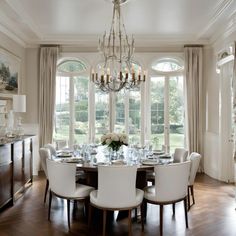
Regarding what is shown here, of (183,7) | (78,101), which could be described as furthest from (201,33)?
(78,101)

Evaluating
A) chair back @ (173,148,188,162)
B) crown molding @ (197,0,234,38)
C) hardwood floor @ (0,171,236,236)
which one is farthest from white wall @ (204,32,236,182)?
chair back @ (173,148,188,162)

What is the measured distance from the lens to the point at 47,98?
680 cm

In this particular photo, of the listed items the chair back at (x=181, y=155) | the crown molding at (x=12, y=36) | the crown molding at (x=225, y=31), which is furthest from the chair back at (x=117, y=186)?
the crown molding at (x=12, y=36)

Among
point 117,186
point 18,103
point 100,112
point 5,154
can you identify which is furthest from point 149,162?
point 100,112

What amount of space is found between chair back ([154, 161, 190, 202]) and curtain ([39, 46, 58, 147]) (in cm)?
406

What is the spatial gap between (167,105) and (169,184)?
3.94 metres

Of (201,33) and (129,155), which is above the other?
(201,33)

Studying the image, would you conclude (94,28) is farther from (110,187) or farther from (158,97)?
(110,187)

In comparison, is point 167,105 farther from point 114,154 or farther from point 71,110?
point 114,154

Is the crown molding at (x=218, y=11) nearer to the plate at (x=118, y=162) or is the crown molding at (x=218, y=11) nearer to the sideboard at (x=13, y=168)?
the plate at (x=118, y=162)

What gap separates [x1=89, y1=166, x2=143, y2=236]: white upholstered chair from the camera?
311 centimetres

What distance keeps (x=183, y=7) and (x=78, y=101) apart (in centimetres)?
356

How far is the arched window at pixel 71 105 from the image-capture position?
7.12 m

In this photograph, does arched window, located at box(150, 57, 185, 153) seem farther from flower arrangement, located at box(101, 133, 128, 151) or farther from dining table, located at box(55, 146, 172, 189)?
flower arrangement, located at box(101, 133, 128, 151)
